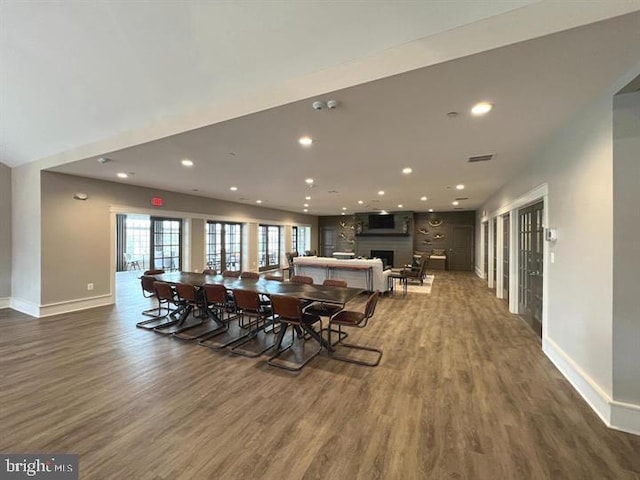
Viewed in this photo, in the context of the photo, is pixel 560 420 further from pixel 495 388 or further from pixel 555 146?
pixel 555 146

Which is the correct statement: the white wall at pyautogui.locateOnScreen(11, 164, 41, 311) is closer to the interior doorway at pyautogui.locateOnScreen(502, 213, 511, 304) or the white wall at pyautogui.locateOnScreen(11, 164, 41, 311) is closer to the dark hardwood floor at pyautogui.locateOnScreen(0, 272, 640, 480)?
the dark hardwood floor at pyautogui.locateOnScreen(0, 272, 640, 480)

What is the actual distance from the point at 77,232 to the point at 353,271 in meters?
6.13

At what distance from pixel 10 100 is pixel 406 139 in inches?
211

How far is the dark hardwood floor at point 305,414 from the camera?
1.80 meters

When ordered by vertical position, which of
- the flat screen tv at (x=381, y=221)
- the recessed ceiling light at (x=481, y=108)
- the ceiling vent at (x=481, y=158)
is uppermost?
the ceiling vent at (x=481, y=158)

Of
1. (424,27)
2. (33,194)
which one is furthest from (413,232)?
(33,194)

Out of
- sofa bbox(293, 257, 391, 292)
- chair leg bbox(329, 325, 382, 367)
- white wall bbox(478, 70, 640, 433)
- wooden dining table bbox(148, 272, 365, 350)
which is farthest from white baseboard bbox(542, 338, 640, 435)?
sofa bbox(293, 257, 391, 292)

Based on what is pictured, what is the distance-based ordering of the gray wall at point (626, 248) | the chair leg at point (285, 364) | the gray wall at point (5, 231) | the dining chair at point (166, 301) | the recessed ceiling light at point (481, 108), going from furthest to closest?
the gray wall at point (5, 231) < the dining chair at point (166, 301) < the chair leg at point (285, 364) < the recessed ceiling light at point (481, 108) < the gray wall at point (626, 248)

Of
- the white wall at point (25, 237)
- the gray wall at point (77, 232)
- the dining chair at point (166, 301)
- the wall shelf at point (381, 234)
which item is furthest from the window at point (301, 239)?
the white wall at point (25, 237)

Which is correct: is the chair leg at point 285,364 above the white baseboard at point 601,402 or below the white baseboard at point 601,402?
below

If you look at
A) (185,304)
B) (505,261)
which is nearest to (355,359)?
(185,304)

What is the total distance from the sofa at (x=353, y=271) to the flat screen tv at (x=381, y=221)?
227 inches

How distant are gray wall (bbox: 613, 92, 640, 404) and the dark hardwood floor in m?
0.49

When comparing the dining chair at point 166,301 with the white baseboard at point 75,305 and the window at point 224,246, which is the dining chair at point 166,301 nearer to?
the white baseboard at point 75,305
